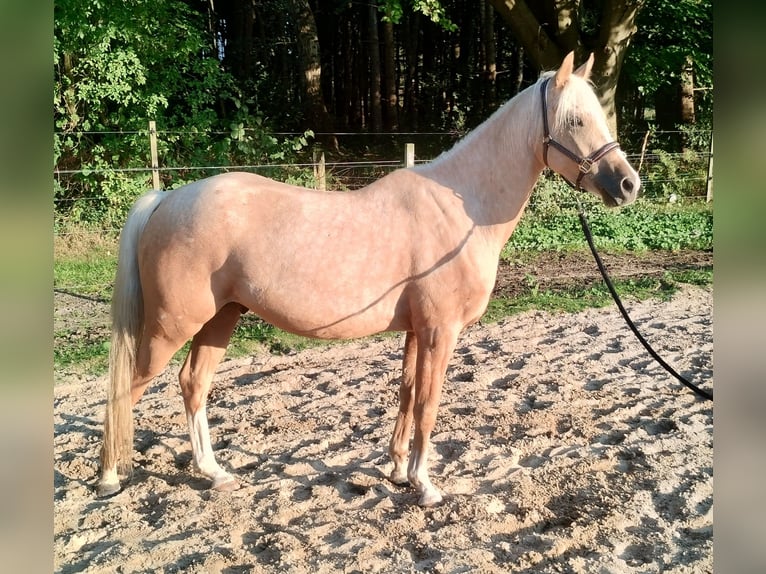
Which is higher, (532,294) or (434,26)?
(434,26)

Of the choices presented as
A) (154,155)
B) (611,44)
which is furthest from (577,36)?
(154,155)

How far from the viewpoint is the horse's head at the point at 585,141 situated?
2.63 m

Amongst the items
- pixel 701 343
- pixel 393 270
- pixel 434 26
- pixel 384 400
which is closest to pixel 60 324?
pixel 384 400

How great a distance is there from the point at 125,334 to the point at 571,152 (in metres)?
2.45

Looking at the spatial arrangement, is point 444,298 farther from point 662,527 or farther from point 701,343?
point 701,343

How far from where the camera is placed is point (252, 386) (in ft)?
15.2

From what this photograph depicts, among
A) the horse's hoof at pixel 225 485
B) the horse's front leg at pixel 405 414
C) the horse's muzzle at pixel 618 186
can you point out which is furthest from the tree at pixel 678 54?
the horse's hoof at pixel 225 485

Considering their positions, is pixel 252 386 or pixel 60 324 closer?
pixel 252 386

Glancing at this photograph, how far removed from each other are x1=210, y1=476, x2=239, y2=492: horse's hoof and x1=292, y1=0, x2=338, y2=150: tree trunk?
10.3 meters

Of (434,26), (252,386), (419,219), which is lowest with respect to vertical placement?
(252,386)

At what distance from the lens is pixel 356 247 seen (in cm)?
284

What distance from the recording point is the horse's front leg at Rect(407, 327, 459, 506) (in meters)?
2.91

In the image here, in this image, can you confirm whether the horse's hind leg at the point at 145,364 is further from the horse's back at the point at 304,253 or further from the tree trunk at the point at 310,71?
the tree trunk at the point at 310,71
